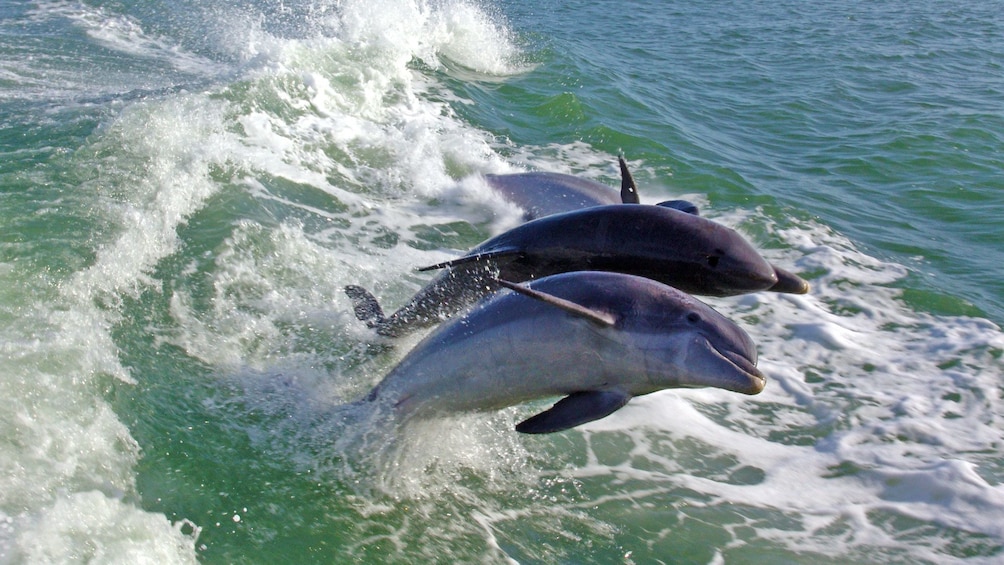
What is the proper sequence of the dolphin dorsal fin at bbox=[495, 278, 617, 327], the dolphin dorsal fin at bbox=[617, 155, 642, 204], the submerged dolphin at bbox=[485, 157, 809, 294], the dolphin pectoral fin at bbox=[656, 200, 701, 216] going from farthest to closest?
→ the submerged dolphin at bbox=[485, 157, 809, 294], the dolphin dorsal fin at bbox=[617, 155, 642, 204], the dolphin pectoral fin at bbox=[656, 200, 701, 216], the dolphin dorsal fin at bbox=[495, 278, 617, 327]

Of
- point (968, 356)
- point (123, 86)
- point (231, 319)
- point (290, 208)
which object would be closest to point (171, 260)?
point (231, 319)

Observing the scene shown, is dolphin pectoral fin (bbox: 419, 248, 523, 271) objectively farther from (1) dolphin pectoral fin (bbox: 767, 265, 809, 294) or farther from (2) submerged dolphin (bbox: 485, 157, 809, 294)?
(1) dolphin pectoral fin (bbox: 767, 265, 809, 294)

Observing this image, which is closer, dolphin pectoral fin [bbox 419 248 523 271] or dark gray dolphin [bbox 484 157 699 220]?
dolphin pectoral fin [bbox 419 248 523 271]

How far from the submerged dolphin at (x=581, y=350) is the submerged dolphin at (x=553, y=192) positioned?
86.8 inches

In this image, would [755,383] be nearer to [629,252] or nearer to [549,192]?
[629,252]

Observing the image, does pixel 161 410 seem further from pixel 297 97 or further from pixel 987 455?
pixel 297 97

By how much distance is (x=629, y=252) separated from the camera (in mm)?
5258

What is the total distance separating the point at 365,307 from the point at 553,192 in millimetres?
2894

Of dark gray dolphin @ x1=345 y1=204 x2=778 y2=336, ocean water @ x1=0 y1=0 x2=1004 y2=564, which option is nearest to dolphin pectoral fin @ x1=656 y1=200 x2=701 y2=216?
dark gray dolphin @ x1=345 y1=204 x2=778 y2=336

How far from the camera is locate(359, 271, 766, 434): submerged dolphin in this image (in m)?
4.35

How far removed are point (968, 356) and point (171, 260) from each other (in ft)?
24.4

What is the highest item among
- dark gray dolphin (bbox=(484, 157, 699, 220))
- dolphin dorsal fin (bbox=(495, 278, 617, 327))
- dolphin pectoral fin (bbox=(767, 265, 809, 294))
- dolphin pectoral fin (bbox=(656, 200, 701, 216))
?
dolphin pectoral fin (bbox=(656, 200, 701, 216))

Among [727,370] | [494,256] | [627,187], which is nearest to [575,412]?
[727,370]

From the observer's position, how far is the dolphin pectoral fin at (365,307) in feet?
21.1
